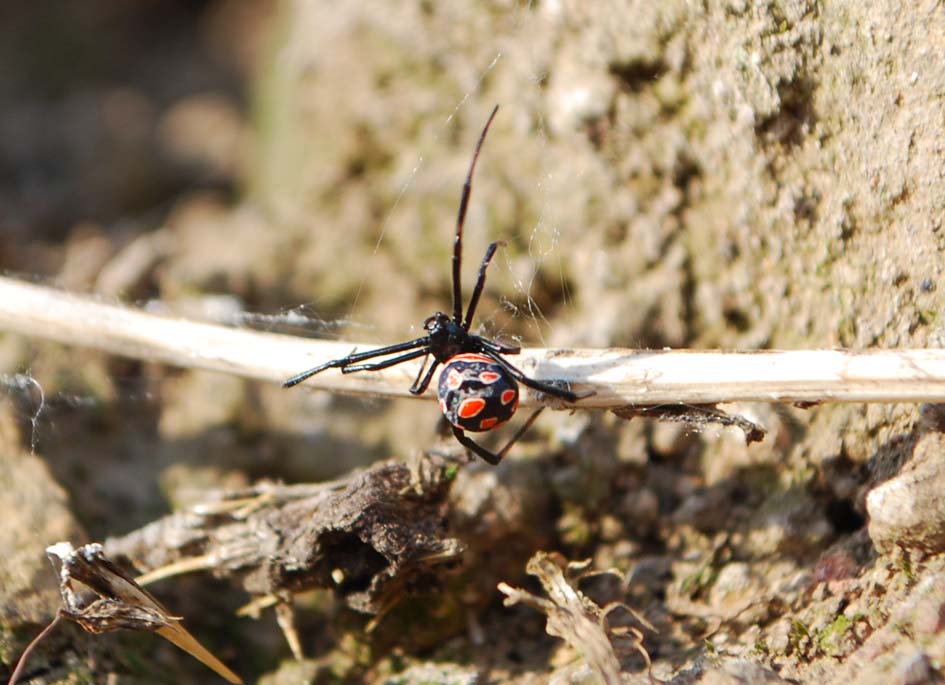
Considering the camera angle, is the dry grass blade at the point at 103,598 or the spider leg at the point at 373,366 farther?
the spider leg at the point at 373,366

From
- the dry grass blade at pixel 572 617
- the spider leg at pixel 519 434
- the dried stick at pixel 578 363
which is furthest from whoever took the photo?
the spider leg at pixel 519 434

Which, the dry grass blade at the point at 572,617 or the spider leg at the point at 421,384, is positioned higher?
the spider leg at the point at 421,384

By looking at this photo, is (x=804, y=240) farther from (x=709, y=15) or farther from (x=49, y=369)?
(x=49, y=369)

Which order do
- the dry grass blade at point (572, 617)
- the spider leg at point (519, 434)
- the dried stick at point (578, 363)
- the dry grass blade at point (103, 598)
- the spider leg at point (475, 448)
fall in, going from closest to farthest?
the dry grass blade at point (572, 617)
the dried stick at point (578, 363)
the dry grass blade at point (103, 598)
the spider leg at point (475, 448)
the spider leg at point (519, 434)

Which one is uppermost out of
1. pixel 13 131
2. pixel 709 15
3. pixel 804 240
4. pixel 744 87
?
pixel 13 131

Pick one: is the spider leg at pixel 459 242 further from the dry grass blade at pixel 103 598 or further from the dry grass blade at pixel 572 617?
the dry grass blade at pixel 103 598

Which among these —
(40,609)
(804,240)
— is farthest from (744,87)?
(40,609)

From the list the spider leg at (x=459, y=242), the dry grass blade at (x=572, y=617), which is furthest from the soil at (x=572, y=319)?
the spider leg at (x=459, y=242)

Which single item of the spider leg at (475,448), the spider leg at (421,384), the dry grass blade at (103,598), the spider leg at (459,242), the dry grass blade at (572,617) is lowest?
the dry grass blade at (572,617)
